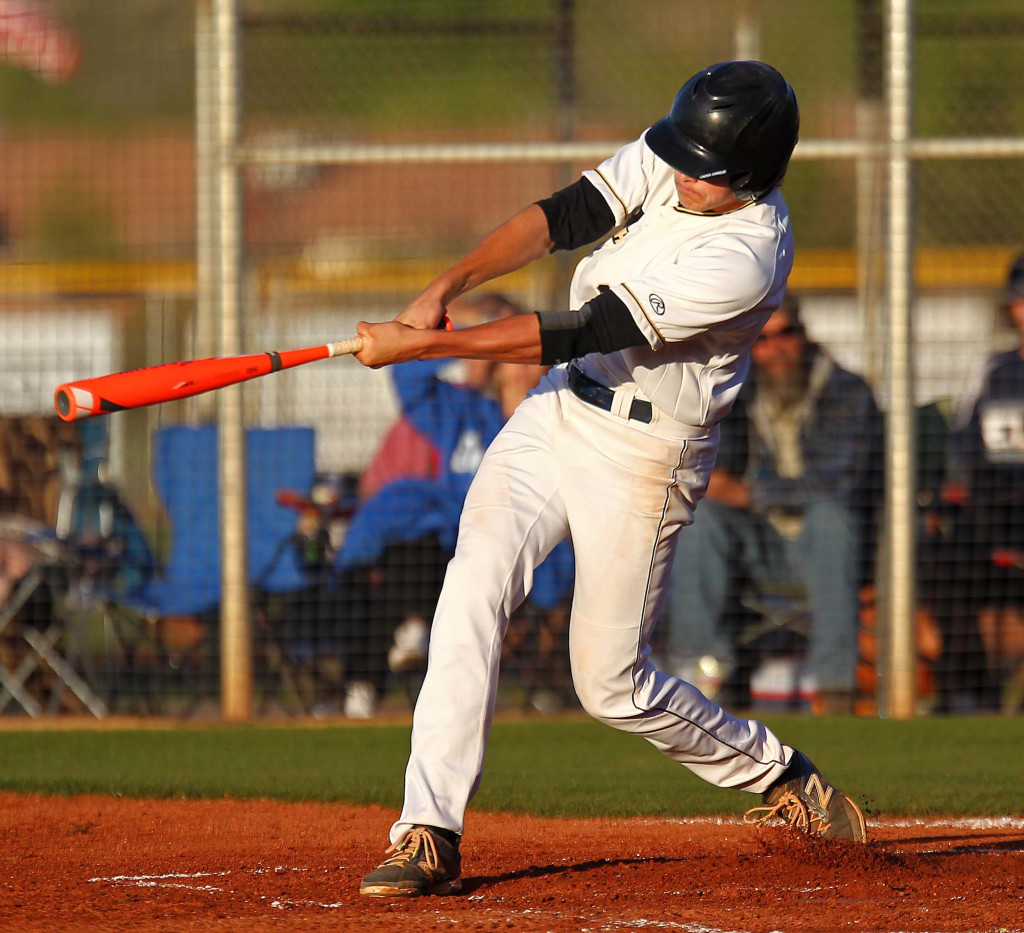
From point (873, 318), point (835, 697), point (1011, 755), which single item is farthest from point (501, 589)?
point (873, 318)

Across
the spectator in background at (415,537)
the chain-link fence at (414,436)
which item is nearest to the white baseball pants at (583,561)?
the chain-link fence at (414,436)

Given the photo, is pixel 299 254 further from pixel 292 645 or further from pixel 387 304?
pixel 292 645

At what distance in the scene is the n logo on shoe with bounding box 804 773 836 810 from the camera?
11.9ft

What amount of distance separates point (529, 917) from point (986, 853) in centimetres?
140

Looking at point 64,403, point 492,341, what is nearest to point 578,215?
point 492,341

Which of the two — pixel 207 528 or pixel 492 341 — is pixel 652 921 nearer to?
pixel 492 341

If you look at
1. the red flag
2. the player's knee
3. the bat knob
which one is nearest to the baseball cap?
the player's knee

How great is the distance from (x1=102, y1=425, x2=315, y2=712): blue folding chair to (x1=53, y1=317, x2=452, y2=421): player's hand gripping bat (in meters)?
3.61

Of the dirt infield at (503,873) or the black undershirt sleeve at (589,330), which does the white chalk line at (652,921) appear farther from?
the black undershirt sleeve at (589,330)

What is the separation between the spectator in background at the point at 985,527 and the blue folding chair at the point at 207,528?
286 centimetres

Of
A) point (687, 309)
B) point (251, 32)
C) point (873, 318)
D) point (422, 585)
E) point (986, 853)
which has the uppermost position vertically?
point (251, 32)

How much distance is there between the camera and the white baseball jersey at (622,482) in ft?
10.4

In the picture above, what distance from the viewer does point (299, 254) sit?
10.5 m

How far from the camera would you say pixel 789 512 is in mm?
6586
